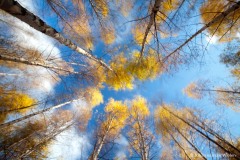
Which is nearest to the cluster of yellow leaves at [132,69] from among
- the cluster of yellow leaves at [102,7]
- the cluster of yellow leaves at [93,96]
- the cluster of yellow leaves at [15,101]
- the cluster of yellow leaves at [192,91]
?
the cluster of yellow leaves at [93,96]

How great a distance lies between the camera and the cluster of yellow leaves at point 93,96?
12.3 m

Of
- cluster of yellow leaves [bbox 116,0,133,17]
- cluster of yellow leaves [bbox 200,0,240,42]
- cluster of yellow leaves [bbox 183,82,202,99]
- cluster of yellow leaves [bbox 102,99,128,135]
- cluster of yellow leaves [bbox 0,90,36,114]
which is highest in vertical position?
cluster of yellow leaves [bbox 183,82,202,99]

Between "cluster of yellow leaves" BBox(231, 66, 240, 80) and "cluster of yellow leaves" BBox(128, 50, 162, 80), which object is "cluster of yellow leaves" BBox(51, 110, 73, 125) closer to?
"cluster of yellow leaves" BBox(128, 50, 162, 80)

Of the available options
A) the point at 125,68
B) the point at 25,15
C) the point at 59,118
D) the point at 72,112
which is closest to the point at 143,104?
the point at 125,68

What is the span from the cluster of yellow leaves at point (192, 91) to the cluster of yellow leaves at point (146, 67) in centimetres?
602

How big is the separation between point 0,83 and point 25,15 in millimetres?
9903

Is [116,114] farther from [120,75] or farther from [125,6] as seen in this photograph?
[125,6]

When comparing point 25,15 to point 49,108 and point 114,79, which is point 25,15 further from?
point 114,79

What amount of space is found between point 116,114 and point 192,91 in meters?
6.95

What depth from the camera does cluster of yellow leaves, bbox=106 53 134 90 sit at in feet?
30.4

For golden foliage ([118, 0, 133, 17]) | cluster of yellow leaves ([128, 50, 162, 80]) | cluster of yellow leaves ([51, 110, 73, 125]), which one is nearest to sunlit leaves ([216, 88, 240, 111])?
cluster of yellow leaves ([128, 50, 162, 80])

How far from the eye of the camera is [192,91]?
43.9ft

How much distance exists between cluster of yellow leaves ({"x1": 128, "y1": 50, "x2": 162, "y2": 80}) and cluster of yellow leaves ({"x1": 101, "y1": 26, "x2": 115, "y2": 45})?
5.18 ft

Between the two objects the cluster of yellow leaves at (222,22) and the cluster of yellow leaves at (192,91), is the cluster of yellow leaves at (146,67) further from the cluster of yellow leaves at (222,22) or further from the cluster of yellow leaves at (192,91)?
the cluster of yellow leaves at (192,91)
